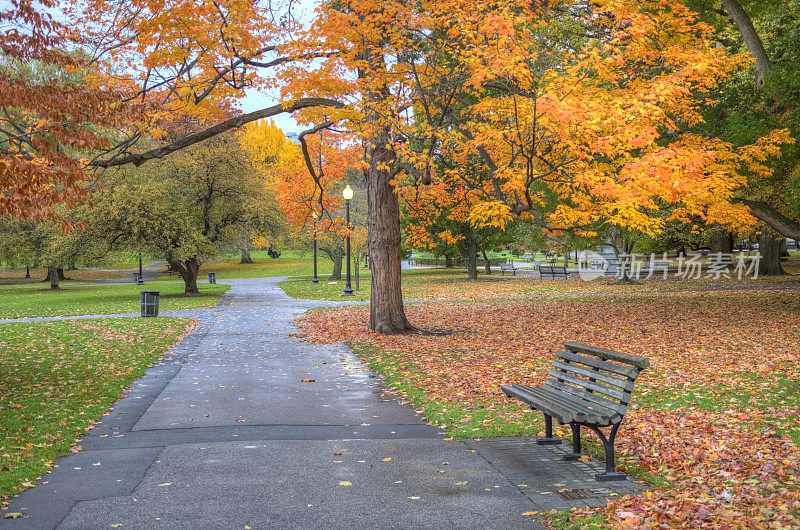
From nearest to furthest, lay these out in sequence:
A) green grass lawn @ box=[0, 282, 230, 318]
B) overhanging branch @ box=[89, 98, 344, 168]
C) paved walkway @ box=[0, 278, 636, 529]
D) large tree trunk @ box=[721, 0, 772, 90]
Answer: paved walkway @ box=[0, 278, 636, 529], overhanging branch @ box=[89, 98, 344, 168], large tree trunk @ box=[721, 0, 772, 90], green grass lawn @ box=[0, 282, 230, 318]

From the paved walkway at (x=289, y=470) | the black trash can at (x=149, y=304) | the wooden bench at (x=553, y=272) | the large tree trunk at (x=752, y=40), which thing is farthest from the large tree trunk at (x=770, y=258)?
the paved walkway at (x=289, y=470)

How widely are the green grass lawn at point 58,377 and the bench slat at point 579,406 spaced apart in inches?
177

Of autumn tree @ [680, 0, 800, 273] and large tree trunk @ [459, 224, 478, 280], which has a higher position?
autumn tree @ [680, 0, 800, 273]

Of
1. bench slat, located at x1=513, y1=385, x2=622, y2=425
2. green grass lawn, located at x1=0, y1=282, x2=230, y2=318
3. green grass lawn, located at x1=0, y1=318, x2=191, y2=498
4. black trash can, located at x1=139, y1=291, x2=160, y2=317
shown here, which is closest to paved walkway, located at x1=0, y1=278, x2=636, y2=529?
green grass lawn, located at x1=0, y1=318, x2=191, y2=498

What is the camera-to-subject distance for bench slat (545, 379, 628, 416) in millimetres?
5246

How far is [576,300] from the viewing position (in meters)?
22.4

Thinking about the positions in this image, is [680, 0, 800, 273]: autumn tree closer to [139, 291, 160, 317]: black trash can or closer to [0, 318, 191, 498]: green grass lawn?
[0, 318, 191, 498]: green grass lawn

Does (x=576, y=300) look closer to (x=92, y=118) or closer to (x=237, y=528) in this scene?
(x=92, y=118)

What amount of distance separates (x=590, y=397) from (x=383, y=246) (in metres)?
9.41

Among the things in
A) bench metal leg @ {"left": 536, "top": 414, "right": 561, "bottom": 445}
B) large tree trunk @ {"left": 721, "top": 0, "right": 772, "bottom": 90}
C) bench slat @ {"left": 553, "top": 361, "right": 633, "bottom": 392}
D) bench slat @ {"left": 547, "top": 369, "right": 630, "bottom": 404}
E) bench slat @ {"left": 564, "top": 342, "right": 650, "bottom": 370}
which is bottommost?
bench metal leg @ {"left": 536, "top": 414, "right": 561, "bottom": 445}

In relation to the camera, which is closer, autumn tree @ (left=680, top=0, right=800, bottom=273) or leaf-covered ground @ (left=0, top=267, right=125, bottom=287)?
autumn tree @ (left=680, top=0, right=800, bottom=273)

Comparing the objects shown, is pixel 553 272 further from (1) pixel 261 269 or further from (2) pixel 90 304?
(1) pixel 261 269

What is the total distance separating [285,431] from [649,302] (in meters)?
16.5

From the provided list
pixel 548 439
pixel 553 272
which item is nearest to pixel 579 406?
pixel 548 439
